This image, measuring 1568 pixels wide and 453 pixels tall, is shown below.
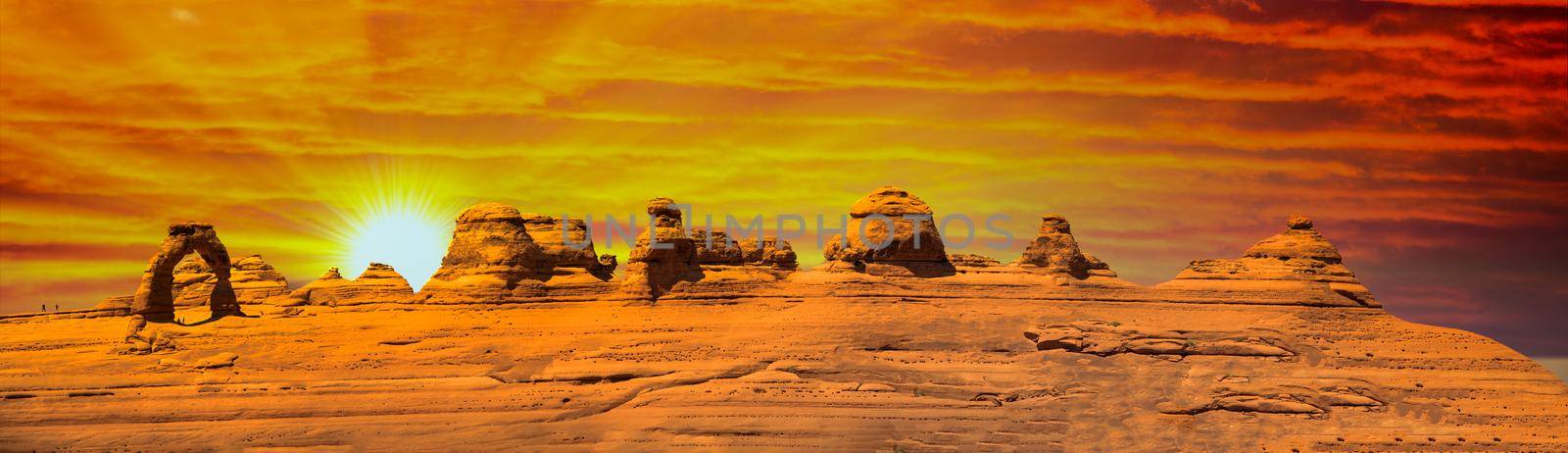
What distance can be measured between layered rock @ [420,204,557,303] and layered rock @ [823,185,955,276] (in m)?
11.4

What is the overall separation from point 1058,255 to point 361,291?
91.2 feet

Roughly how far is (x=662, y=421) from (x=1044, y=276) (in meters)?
16.8

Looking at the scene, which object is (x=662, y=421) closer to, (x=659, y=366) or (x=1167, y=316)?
(x=659, y=366)

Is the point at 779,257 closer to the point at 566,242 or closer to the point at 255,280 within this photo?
the point at 566,242

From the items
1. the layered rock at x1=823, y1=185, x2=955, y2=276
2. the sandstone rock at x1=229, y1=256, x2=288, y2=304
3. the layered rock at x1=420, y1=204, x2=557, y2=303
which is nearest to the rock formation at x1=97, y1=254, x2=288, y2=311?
the sandstone rock at x1=229, y1=256, x2=288, y2=304

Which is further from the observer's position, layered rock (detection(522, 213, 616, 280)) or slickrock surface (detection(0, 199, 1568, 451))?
layered rock (detection(522, 213, 616, 280))

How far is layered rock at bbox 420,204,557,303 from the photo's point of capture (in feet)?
135

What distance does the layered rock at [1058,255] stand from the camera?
141 ft

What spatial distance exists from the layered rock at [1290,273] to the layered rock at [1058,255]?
2867 millimetres

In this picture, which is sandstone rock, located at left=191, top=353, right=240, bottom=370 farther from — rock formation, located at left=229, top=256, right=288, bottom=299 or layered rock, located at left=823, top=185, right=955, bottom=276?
layered rock, located at left=823, top=185, right=955, bottom=276

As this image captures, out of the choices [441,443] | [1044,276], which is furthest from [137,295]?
[1044,276]

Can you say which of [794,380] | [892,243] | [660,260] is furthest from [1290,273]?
[660,260]

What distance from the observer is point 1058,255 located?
4322cm

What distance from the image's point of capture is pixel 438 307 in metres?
40.9
